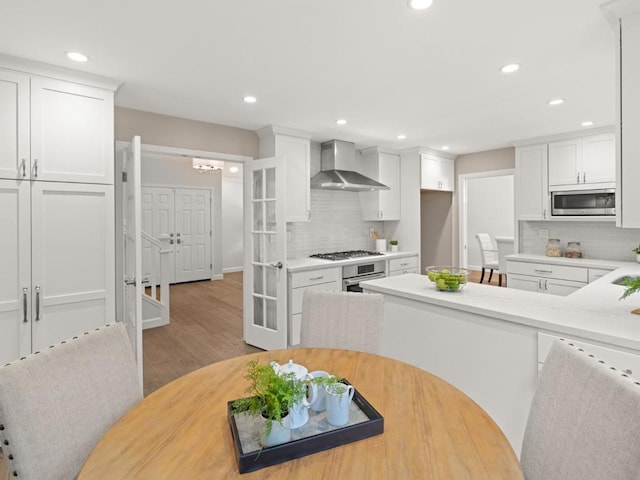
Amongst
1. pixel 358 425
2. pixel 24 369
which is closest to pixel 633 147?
pixel 358 425

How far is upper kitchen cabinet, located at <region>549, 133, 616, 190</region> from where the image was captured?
3.99 metres

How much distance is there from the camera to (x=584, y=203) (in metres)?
4.07

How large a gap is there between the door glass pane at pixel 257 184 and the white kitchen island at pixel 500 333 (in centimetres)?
190

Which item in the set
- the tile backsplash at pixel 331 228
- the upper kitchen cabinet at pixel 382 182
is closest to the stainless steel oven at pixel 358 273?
the tile backsplash at pixel 331 228

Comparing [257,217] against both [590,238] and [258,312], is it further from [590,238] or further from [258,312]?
[590,238]

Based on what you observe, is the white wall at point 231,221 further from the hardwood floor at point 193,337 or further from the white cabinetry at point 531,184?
the white cabinetry at point 531,184

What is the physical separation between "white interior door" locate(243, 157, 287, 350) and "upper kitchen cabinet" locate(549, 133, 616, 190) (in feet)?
11.0

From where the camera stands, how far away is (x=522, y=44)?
2.09m

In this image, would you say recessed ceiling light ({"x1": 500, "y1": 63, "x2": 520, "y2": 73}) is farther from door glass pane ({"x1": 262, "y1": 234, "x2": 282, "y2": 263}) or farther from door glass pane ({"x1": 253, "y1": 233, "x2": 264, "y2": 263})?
door glass pane ({"x1": 253, "y1": 233, "x2": 264, "y2": 263})

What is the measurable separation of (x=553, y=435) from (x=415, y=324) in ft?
4.22

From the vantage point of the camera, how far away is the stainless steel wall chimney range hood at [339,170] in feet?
13.8

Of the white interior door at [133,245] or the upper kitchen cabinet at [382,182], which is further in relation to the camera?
the upper kitchen cabinet at [382,182]

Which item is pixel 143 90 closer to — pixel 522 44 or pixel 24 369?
pixel 24 369

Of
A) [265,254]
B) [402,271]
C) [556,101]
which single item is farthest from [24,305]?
[556,101]
